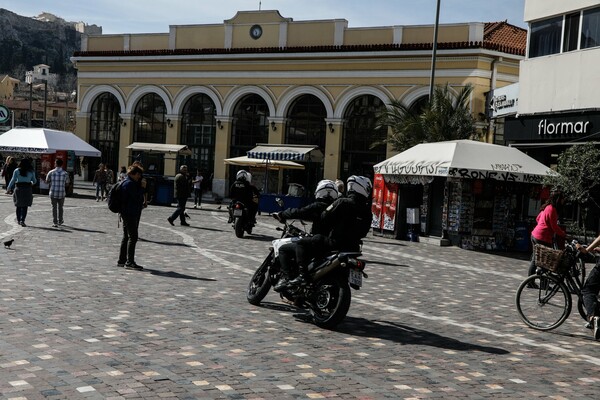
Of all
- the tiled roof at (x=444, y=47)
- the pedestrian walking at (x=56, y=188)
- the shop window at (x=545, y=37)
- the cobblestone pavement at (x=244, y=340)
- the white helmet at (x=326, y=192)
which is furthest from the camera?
the tiled roof at (x=444, y=47)

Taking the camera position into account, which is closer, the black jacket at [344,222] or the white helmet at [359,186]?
the black jacket at [344,222]

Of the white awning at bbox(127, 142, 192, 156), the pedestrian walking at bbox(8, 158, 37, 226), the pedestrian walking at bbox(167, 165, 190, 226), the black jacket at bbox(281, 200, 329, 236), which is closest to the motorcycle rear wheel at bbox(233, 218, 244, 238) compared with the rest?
the pedestrian walking at bbox(167, 165, 190, 226)

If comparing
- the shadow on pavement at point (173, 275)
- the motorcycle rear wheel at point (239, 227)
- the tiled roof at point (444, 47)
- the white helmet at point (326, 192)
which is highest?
the tiled roof at point (444, 47)

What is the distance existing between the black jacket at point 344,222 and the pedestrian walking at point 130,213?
15.9ft

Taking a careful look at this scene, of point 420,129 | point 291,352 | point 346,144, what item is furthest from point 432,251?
point 346,144

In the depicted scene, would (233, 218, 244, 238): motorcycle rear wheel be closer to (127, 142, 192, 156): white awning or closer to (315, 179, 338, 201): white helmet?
(315, 179, 338, 201): white helmet

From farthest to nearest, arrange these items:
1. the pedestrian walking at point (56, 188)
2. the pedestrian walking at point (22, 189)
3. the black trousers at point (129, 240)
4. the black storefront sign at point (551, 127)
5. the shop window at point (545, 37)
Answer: the shop window at point (545, 37) → the black storefront sign at point (551, 127) → the pedestrian walking at point (56, 188) → the pedestrian walking at point (22, 189) → the black trousers at point (129, 240)

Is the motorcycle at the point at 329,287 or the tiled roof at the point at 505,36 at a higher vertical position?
the tiled roof at the point at 505,36

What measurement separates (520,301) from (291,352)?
12.2 feet

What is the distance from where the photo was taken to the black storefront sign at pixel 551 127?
74.0ft

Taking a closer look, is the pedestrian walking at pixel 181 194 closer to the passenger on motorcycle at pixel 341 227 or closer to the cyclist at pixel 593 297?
the passenger on motorcycle at pixel 341 227

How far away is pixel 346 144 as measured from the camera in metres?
40.6

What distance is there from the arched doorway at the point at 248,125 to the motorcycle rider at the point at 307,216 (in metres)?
33.8

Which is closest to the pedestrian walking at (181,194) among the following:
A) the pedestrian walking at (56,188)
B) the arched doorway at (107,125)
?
the pedestrian walking at (56,188)
